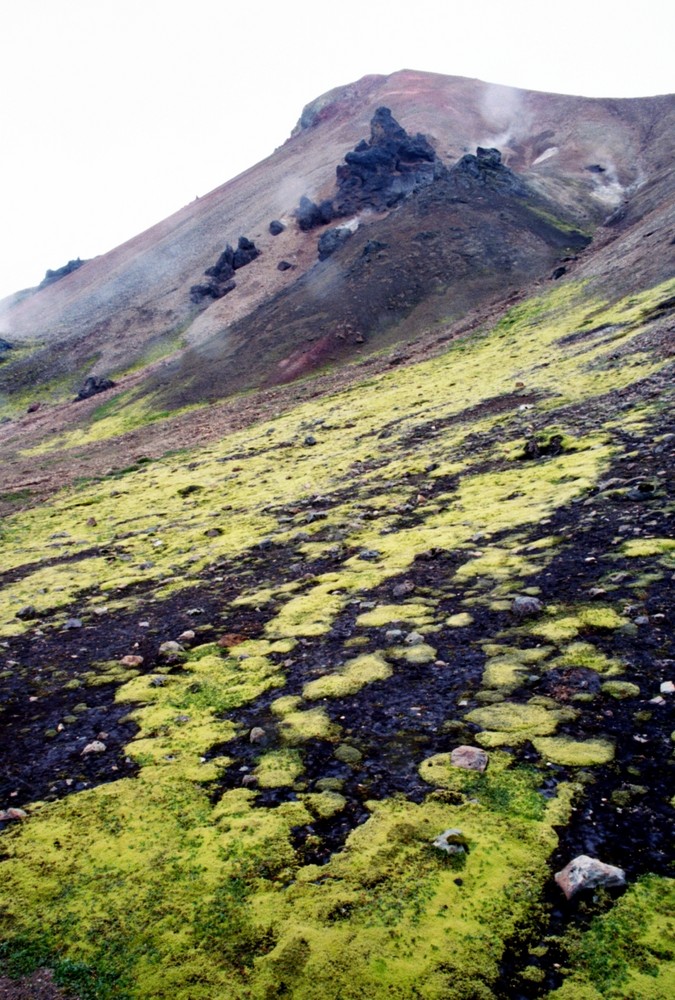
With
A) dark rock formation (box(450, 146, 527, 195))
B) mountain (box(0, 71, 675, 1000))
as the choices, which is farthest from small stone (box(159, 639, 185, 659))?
dark rock formation (box(450, 146, 527, 195))

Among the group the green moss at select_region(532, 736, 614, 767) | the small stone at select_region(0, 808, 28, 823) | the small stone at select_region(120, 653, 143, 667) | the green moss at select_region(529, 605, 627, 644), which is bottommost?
the green moss at select_region(529, 605, 627, 644)

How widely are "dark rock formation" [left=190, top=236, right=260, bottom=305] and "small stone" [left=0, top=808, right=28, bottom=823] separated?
71457mm

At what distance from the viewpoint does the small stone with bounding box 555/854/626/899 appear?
11.4ft

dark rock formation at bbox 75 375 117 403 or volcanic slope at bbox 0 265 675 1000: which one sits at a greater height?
dark rock formation at bbox 75 375 117 403

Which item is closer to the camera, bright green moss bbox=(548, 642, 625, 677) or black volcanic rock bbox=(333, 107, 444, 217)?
bright green moss bbox=(548, 642, 625, 677)

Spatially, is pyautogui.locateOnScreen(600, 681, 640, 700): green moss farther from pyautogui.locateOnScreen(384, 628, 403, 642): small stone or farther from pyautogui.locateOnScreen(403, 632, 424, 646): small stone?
pyautogui.locateOnScreen(384, 628, 403, 642): small stone

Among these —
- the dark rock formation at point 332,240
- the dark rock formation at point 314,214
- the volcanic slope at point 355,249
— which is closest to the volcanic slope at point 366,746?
the volcanic slope at point 355,249

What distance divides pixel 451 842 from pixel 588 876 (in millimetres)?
845

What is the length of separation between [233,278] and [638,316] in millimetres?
58540

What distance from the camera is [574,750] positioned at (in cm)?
463

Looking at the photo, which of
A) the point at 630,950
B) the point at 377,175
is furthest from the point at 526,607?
the point at 377,175

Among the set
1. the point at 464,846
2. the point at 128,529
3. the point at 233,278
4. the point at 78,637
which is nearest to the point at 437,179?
the point at 233,278

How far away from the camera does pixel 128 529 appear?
16.5 metres

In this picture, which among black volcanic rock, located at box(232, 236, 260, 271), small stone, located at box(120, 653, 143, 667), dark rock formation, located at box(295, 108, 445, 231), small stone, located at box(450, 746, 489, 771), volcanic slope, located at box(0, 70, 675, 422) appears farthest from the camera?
black volcanic rock, located at box(232, 236, 260, 271)
